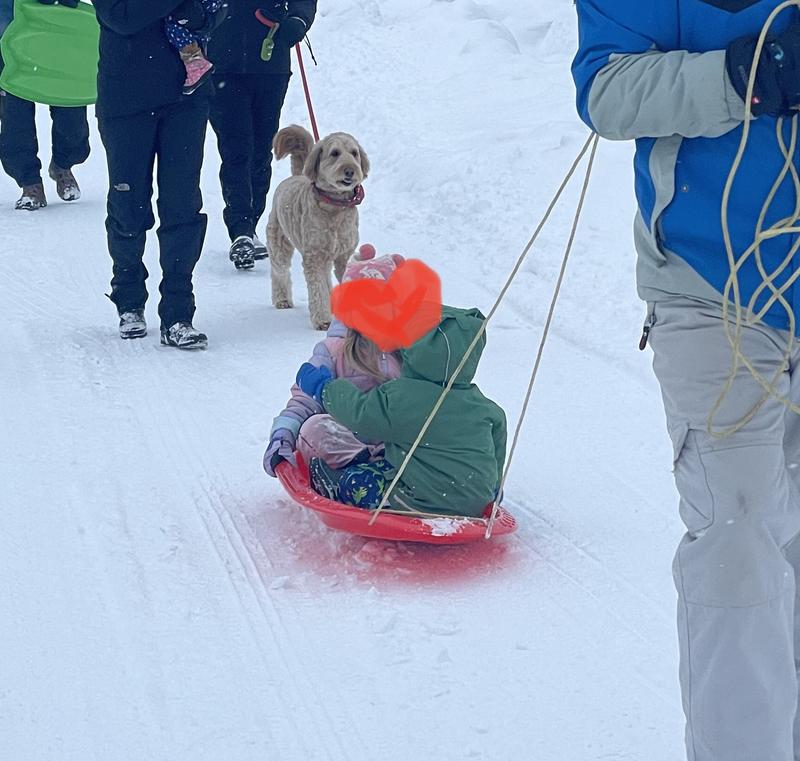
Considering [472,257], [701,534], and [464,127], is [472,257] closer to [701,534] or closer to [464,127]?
[464,127]

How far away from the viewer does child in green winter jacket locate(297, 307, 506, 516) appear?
12.3 feet

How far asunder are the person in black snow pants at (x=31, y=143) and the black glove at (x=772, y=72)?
25.2 feet

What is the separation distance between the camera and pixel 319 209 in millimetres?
6324

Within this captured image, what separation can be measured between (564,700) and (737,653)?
0.93m

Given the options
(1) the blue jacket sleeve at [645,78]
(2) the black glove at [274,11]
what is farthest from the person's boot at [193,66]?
(1) the blue jacket sleeve at [645,78]

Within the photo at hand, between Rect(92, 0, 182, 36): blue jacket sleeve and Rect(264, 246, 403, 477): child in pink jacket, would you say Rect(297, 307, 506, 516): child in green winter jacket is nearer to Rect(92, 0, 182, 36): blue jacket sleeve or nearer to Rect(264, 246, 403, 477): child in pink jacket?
Rect(264, 246, 403, 477): child in pink jacket

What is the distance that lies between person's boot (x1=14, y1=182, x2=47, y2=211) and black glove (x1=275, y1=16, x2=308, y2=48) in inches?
110

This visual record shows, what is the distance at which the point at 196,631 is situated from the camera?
3340 mm

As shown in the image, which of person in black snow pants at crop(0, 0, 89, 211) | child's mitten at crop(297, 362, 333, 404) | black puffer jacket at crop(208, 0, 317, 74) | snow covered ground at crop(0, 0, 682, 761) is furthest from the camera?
person in black snow pants at crop(0, 0, 89, 211)

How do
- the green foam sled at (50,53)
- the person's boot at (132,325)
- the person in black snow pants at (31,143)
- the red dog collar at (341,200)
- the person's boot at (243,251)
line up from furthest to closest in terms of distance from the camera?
1. the person in black snow pants at (31,143)
2. the green foam sled at (50,53)
3. the person's boot at (243,251)
4. the red dog collar at (341,200)
5. the person's boot at (132,325)

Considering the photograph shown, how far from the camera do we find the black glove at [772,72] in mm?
2016

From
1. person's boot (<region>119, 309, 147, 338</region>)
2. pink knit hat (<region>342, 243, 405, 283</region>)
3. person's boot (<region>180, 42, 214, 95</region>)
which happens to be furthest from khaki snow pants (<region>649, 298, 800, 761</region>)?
person's boot (<region>119, 309, 147, 338</region>)

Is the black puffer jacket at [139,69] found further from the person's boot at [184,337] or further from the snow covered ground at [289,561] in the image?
the snow covered ground at [289,561]

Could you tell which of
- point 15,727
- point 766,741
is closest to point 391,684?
point 15,727
